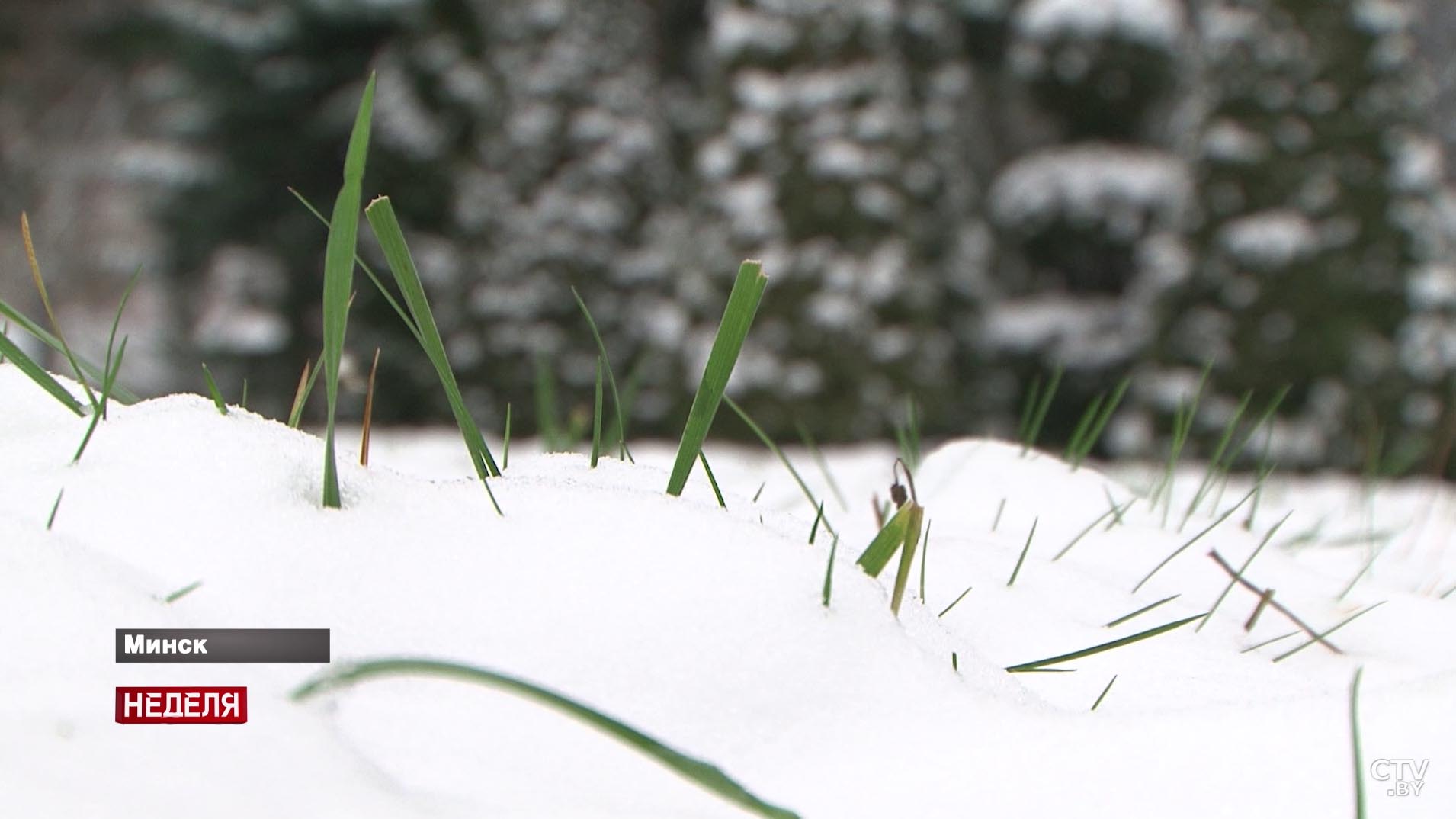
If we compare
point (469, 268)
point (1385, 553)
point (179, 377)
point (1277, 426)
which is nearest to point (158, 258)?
point (179, 377)

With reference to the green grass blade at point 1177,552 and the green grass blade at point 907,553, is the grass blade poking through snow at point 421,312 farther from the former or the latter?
the green grass blade at point 1177,552


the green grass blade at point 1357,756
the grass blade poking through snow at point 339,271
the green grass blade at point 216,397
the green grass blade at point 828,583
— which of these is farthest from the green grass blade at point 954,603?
the green grass blade at point 216,397

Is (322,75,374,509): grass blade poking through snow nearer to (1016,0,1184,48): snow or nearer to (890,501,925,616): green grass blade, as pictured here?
(890,501,925,616): green grass blade

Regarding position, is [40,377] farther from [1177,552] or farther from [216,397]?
[1177,552]

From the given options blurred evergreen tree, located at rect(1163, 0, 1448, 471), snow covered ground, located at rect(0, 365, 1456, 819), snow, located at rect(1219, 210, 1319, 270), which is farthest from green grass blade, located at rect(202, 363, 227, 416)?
snow, located at rect(1219, 210, 1319, 270)

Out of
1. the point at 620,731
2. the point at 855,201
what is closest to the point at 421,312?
the point at 620,731

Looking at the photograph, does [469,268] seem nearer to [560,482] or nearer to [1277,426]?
[1277,426]
